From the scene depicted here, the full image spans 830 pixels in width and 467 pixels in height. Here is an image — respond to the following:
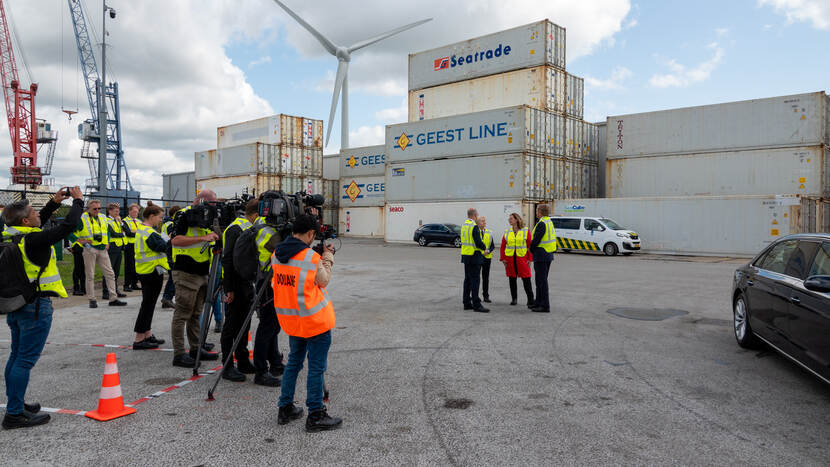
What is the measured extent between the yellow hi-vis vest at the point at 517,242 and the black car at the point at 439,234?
18.4m

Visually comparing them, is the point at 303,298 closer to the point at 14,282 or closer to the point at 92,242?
the point at 14,282

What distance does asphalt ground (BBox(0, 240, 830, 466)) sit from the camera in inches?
131

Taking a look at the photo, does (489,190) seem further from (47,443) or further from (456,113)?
(47,443)

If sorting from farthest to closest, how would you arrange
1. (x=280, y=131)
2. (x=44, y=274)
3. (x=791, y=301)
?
(x=280, y=131) < (x=791, y=301) < (x=44, y=274)

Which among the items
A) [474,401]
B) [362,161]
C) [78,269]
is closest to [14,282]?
[474,401]

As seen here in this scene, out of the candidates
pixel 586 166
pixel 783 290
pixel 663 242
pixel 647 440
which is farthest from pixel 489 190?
pixel 647 440

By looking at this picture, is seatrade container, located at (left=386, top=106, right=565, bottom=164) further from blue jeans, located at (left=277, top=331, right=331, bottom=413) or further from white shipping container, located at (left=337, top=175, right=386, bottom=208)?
blue jeans, located at (left=277, top=331, right=331, bottom=413)

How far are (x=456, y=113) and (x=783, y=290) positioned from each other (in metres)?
27.1

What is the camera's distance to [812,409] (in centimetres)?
412

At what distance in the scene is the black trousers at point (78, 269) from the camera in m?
9.38

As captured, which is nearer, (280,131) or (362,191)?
(280,131)

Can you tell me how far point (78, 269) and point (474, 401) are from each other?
8837 mm

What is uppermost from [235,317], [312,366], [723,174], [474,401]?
[723,174]

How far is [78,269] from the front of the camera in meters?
9.88
